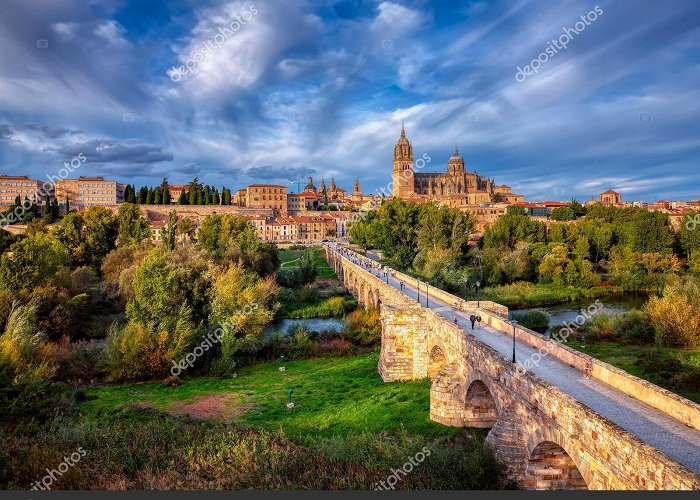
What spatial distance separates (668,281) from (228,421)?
119 ft

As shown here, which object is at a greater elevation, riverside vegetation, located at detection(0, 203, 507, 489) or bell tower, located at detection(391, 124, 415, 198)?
bell tower, located at detection(391, 124, 415, 198)

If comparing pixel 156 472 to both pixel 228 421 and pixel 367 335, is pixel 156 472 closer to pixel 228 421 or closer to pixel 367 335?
pixel 228 421

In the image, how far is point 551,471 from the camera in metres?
8.62

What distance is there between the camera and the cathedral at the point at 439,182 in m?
139

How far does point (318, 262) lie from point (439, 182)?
92664mm

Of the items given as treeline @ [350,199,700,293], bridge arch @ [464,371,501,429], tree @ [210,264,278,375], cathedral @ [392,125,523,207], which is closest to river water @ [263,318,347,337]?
tree @ [210,264,278,375]

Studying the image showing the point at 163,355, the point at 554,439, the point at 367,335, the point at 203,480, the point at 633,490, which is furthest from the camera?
the point at 367,335

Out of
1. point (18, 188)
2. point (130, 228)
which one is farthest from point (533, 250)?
point (18, 188)

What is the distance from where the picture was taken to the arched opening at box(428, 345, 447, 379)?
1620 cm

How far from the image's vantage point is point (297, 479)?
30.7 feet

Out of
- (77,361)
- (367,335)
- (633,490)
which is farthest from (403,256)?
(633,490)

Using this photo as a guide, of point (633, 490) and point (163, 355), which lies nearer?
point (633, 490)

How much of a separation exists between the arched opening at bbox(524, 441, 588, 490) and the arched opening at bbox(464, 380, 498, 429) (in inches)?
139

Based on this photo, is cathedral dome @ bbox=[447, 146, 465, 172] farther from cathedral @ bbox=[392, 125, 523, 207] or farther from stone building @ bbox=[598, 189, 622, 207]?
stone building @ bbox=[598, 189, 622, 207]
